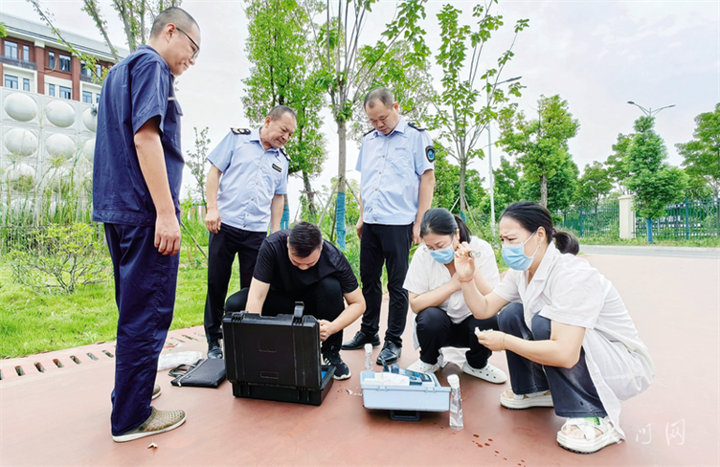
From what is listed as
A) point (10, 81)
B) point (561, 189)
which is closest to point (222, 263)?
point (561, 189)

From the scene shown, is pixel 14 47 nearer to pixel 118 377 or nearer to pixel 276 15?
pixel 276 15

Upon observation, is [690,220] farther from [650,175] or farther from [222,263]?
[222,263]

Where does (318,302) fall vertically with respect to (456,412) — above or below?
above

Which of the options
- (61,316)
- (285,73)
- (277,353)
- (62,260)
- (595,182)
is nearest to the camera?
(277,353)

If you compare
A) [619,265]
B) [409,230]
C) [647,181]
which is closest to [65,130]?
[409,230]

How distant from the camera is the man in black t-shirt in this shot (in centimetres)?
204

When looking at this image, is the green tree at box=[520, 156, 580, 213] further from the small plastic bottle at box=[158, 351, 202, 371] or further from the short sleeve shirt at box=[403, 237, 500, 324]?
the small plastic bottle at box=[158, 351, 202, 371]

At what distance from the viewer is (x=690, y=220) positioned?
14.3 meters

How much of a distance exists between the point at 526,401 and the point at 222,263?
1958mm

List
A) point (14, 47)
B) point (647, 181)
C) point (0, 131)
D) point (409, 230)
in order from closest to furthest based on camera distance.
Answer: point (409, 230) → point (0, 131) → point (647, 181) → point (14, 47)

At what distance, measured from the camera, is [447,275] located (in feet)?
7.25

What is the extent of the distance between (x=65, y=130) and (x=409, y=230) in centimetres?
1554

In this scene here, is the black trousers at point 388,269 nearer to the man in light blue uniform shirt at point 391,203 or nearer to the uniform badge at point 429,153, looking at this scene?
the man in light blue uniform shirt at point 391,203

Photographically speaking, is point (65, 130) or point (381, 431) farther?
point (65, 130)
